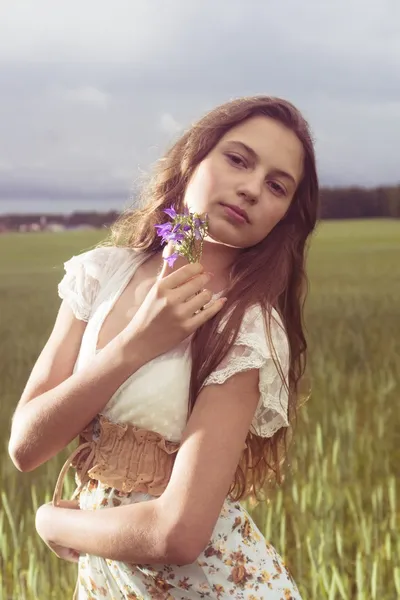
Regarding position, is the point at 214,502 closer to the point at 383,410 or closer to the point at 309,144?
the point at 309,144

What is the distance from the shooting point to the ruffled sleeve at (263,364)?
106 cm

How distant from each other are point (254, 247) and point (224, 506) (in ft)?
1.11

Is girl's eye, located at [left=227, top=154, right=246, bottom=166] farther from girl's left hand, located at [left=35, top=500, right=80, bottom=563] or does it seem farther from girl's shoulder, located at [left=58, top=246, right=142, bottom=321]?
girl's left hand, located at [left=35, top=500, right=80, bottom=563]

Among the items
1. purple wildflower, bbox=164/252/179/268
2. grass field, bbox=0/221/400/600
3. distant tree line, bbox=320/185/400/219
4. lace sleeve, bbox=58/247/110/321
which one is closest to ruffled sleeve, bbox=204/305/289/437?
purple wildflower, bbox=164/252/179/268

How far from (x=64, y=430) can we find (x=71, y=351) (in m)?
0.13

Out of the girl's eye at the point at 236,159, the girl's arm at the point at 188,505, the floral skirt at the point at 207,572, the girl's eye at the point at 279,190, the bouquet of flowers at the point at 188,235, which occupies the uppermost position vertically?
the girl's eye at the point at 236,159

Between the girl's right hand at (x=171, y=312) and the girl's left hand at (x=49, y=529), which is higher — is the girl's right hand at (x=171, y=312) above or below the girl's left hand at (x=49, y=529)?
above

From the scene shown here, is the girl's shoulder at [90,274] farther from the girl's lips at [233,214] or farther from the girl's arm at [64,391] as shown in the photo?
the girl's lips at [233,214]

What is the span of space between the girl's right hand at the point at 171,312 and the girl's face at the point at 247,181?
112mm

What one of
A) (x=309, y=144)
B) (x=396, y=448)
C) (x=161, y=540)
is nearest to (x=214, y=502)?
(x=161, y=540)

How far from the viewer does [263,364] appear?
3.52ft

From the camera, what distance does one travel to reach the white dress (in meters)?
1.09

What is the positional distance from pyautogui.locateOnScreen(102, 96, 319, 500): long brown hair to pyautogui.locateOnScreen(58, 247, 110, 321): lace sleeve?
6 centimetres

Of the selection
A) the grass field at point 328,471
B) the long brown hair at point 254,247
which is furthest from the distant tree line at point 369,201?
the long brown hair at point 254,247
